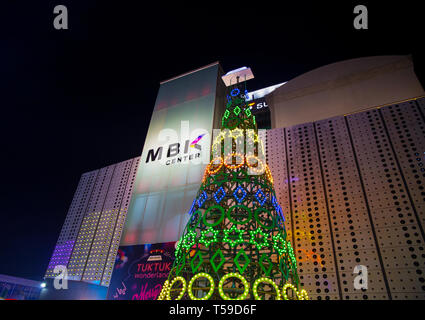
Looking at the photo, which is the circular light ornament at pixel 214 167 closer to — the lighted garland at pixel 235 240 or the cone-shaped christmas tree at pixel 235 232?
the cone-shaped christmas tree at pixel 235 232

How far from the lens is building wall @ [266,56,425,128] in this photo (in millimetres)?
9398

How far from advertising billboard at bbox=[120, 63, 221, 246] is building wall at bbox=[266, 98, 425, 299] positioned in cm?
314

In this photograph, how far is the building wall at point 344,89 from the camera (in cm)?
940

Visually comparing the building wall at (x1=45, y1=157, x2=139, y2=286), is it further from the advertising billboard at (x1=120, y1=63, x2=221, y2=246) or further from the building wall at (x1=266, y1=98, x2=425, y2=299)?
the building wall at (x1=266, y1=98, x2=425, y2=299)

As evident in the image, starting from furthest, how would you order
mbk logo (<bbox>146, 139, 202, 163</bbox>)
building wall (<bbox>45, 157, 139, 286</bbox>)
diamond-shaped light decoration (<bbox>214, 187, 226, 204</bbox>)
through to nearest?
building wall (<bbox>45, 157, 139, 286</bbox>) → mbk logo (<bbox>146, 139, 202, 163</bbox>) → diamond-shaped light decoration (<bbox>214, 187, 226, 204</bbox>)

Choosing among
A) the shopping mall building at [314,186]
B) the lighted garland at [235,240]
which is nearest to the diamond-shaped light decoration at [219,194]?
the lighted garland at [235,240]

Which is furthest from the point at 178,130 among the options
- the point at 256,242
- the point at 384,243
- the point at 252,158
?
the point at 384,243

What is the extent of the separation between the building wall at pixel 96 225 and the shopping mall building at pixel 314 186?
7cm

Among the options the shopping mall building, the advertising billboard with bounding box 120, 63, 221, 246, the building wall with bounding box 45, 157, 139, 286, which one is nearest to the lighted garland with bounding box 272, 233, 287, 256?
the shopping mall building

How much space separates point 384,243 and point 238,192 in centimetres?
444

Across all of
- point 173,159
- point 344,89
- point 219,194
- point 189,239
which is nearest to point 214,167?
point 219,194

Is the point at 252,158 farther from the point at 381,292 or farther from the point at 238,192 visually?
the point at 381,292

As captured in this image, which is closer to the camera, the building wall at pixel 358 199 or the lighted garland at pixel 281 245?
the lighted garland at pixel 281 245

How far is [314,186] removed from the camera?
8.48 metres
